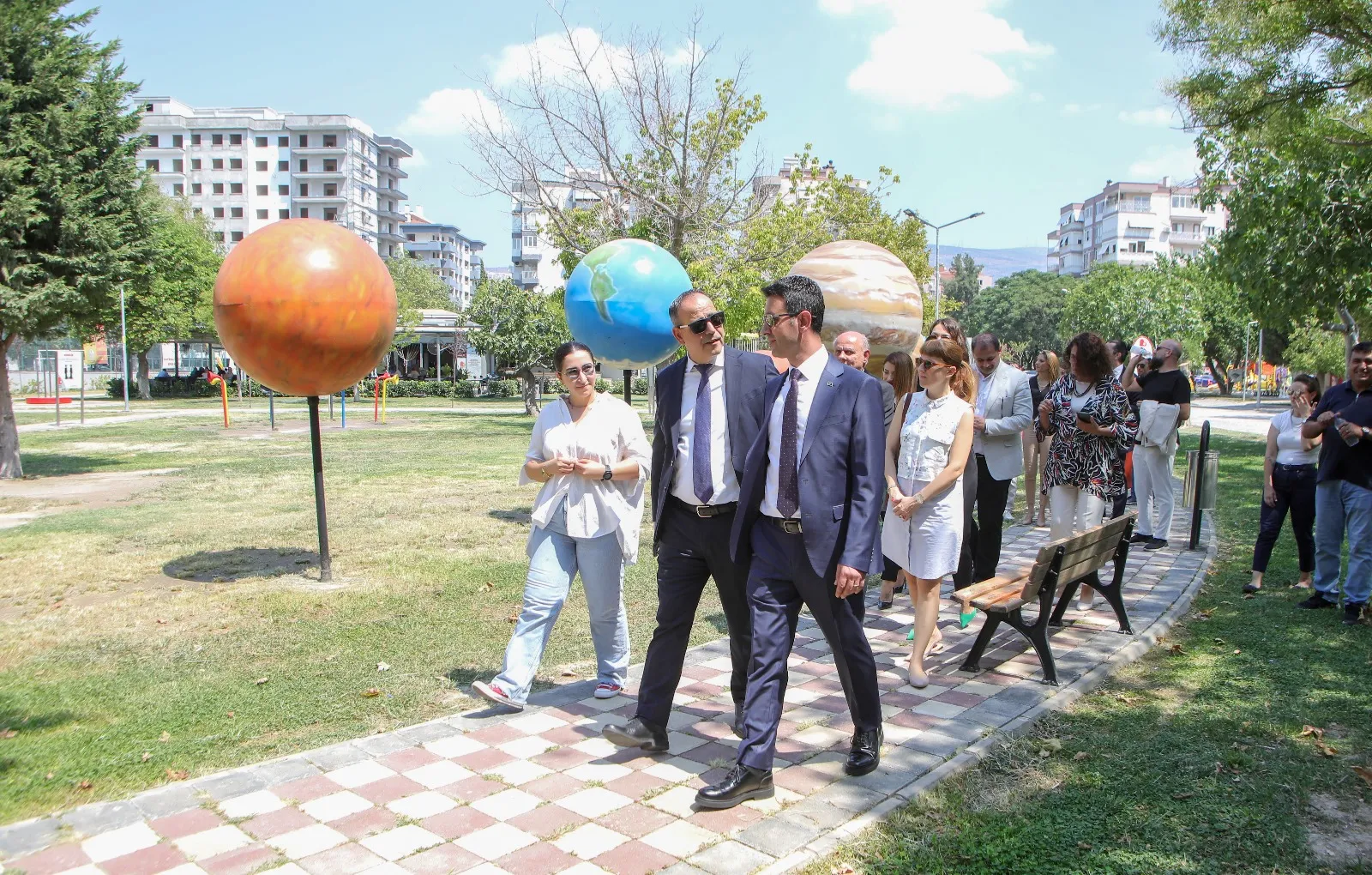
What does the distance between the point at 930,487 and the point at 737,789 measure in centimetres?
236

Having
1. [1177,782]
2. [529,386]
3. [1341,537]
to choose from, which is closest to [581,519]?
[1177,782]

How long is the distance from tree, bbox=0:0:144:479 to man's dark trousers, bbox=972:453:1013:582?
13.7 meters

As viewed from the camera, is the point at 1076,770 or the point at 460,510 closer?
the point at 1076,770

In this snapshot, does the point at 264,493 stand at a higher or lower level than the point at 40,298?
lower

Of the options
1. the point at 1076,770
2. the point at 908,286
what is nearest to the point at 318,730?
the point at 1076,770

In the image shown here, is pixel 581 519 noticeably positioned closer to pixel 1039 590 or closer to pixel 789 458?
pixel 789 458

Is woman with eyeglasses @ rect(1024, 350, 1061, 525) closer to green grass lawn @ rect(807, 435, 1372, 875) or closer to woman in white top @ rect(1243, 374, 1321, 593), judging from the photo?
woman in white top @ rect(1243, 374, 1321, 593)

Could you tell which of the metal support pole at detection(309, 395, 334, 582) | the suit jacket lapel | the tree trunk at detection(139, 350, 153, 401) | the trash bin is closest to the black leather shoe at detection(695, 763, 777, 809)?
the suit jacket lapel

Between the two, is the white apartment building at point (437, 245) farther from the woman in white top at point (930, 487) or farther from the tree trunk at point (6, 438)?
the woman in white top at point (930, 487)

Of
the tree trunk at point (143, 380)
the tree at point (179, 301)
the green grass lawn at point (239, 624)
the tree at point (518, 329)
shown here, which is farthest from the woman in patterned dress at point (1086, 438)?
the tree trunk at point (143, 380)

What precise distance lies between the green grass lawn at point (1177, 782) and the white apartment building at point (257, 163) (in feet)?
328

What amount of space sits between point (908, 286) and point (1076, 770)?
5.24 metres

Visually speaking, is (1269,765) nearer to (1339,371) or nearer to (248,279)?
(248,279)

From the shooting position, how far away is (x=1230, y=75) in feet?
48.3
